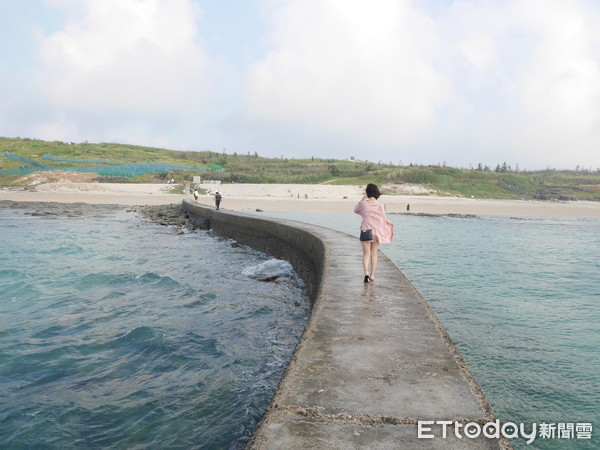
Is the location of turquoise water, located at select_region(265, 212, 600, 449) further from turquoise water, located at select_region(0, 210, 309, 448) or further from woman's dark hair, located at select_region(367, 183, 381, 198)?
turquoise water, located at select_region(0, 210, 309, 448)

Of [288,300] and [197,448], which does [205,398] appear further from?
[288,300]

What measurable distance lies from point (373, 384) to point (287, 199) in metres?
51.9

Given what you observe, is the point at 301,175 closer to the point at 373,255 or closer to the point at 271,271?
the point at 271,271

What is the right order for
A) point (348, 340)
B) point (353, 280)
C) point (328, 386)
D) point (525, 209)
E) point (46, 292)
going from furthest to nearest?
point (525, 209) < point (46, 292) < point (353, 280) < point (348, 340) < point (328, 386)

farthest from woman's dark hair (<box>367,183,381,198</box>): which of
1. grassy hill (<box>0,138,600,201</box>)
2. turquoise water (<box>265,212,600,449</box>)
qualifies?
grassy hill (<box>0,138,600,201</box>)

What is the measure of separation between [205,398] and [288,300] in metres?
4.93

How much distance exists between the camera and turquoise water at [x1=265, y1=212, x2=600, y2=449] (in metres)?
5.39

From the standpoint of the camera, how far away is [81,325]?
8203 mm

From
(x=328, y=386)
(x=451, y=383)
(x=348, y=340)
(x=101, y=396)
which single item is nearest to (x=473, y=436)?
(x=451, y=383)

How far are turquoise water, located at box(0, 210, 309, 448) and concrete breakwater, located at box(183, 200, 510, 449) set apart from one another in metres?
1.11

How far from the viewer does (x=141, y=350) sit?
6.93 m

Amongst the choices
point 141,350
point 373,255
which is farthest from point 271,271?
point 141,350

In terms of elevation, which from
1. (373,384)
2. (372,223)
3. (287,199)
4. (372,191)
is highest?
(372,191)

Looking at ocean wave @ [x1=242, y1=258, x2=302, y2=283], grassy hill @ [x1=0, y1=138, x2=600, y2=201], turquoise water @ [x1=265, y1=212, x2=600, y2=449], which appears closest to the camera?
turquoise water @ [x1=265, y1=212, x2=600, y2=449]
